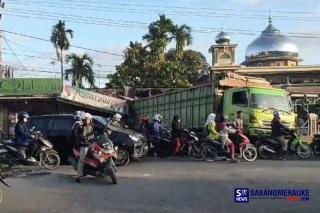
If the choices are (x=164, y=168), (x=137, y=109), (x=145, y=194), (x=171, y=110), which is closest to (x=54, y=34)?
(x=137, y=109)

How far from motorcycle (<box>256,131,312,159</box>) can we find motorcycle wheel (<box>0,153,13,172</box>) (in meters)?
7.66

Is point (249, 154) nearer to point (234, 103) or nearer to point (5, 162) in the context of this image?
point (234, 103)

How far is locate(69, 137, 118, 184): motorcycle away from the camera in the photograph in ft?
42.7

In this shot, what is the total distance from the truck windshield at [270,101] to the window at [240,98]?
29 centimetres

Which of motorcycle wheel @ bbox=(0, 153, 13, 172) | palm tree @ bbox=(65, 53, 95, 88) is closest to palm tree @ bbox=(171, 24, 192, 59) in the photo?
palm tree @ bbox=(65, 53, 95, 88)

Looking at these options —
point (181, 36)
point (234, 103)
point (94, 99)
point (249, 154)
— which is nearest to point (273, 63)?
point (181, 36)

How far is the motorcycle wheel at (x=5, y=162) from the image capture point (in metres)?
15.1

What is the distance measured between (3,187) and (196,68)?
3824 centimetres

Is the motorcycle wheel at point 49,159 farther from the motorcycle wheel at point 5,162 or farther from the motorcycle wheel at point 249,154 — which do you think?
the motorcycle wheel at point 249,154

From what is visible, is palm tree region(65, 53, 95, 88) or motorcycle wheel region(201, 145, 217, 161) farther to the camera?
palm tree region(65, 53, 95, 88)

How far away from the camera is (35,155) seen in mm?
16156

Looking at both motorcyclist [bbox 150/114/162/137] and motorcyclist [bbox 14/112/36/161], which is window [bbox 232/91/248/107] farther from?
motorcyclist [bbox 14/112/36/161]

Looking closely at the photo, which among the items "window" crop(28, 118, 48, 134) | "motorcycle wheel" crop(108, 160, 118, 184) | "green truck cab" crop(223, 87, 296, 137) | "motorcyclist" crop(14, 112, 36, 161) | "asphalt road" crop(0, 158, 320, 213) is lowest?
"asphalt road" crop(0, 158, 320, 213)

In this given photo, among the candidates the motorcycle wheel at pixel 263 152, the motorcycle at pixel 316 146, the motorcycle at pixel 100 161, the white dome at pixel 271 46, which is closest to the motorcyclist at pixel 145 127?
the motorcycle wheel at pixel 263 152
